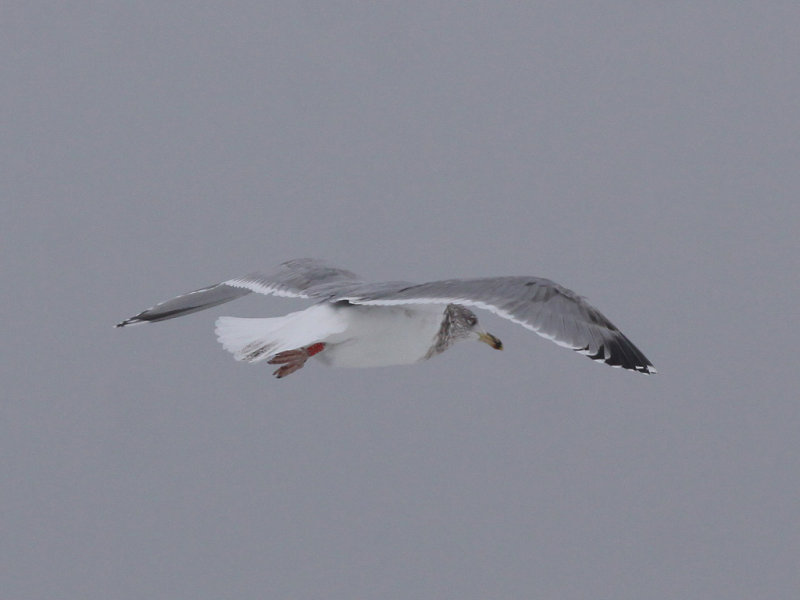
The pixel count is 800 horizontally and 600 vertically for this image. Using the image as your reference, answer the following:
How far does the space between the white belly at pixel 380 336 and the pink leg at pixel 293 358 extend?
5cm

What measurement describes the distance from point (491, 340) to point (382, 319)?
841 millimetres

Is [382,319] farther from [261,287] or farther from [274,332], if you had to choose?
[261,287]

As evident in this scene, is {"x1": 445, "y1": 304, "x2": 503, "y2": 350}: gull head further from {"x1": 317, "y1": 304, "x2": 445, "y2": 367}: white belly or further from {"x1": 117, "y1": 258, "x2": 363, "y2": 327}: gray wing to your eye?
{"x1": 117, "y1": 258, "x2": 363, "y2": 327}: gray wing

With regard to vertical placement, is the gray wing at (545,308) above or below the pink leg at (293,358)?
above

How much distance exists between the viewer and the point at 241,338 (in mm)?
5652

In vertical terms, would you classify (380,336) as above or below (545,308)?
below

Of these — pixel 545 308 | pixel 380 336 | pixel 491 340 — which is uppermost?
pixel 545 308

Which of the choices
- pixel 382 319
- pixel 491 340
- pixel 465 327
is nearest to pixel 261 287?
pixel 382 319

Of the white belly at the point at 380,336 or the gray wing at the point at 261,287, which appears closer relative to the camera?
the white belly at the point at 380,336

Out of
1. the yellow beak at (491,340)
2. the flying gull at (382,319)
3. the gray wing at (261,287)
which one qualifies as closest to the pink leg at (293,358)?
the flying gull at (382,319)

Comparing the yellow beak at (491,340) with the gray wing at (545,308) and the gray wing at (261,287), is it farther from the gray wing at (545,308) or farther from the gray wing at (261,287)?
the gray wing at (545,308)

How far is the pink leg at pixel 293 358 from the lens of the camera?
18.5 ft

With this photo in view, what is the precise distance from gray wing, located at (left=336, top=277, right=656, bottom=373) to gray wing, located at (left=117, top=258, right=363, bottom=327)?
887 mm

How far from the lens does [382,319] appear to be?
5602 mm
